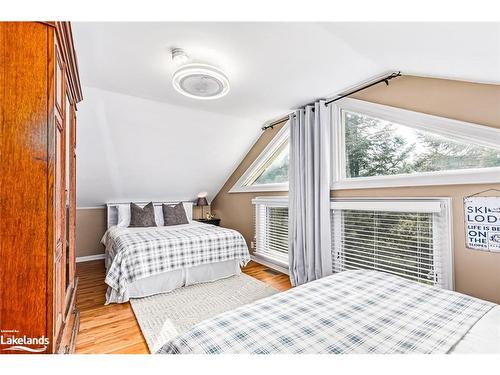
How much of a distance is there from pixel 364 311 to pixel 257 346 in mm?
600

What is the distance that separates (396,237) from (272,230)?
1922 mm

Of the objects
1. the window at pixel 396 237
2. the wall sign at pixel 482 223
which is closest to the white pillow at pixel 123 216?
the window at pixel 396 237

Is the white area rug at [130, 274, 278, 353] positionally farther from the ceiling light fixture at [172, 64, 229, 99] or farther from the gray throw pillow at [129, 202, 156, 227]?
the ceiling light fixture at [172, 64, 229, 99]

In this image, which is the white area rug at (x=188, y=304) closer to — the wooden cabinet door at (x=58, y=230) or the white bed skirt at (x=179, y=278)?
the white bed skirt at (x=179, y=278)

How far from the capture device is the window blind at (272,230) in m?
3.71

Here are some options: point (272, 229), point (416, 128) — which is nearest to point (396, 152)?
point (416, 128)

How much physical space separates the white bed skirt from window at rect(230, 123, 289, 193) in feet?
4.10

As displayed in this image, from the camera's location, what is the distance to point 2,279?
2.70 ft

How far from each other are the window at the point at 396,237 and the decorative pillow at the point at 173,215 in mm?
2591

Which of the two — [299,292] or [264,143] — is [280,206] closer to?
[264,143]

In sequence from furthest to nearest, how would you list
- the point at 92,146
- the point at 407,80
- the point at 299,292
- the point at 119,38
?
the point at 92,146, the point at 407,80, the point at 119,38, the point at 299,292

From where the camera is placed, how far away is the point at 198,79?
201 centimetres

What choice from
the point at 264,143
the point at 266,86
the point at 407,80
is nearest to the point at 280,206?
the point at 264,143

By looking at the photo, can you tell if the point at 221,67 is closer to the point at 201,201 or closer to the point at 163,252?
the point at 163,252
